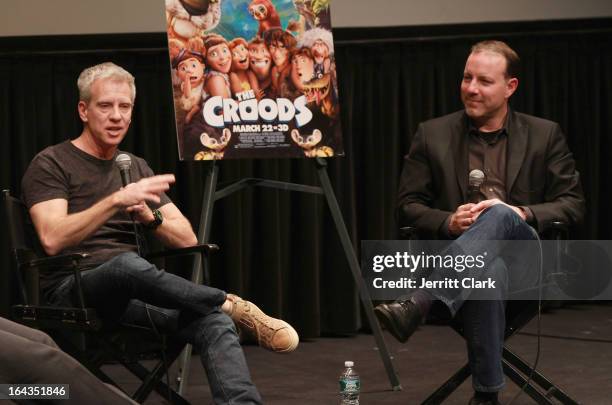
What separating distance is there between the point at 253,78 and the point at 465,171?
955 millimetres

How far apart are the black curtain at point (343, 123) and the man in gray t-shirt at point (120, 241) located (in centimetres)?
170

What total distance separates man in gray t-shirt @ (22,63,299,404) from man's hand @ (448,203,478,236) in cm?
69

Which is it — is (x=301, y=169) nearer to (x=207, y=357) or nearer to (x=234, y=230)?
(x=234, y=230)

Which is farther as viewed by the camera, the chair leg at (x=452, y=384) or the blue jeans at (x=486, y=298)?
the chair leg at (x=452, y=384)

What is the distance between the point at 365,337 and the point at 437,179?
186cm

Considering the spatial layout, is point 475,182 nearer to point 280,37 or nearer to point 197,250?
point 197,250

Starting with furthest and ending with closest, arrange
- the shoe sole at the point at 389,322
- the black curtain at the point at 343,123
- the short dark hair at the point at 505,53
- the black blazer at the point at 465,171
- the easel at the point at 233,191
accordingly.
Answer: the black curtain at the point at 343,123 < the easel at the point at 233,191 < the short dark hair at the point at 505,53 < the black blazer at the point at 465,171 < the shoe sole at the point at 389,322

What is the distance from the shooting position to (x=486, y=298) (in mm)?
2920

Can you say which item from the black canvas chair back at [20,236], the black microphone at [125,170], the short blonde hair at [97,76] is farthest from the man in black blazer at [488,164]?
the black canvas chair back at [20,236]

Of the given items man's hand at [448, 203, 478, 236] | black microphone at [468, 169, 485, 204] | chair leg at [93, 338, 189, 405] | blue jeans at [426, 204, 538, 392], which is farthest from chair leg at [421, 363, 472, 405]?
chair leg at [93, 338, 189, 405]

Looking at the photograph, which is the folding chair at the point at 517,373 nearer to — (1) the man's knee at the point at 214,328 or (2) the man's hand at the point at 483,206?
(2) the man's hand at the point at 483,206

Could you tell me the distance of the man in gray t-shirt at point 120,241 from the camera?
2.76 meters

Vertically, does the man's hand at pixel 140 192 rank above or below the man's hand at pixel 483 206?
above

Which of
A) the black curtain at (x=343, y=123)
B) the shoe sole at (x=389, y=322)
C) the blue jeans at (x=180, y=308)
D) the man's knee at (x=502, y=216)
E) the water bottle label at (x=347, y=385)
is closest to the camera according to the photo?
the blue jeans at (x=180, y=308)
